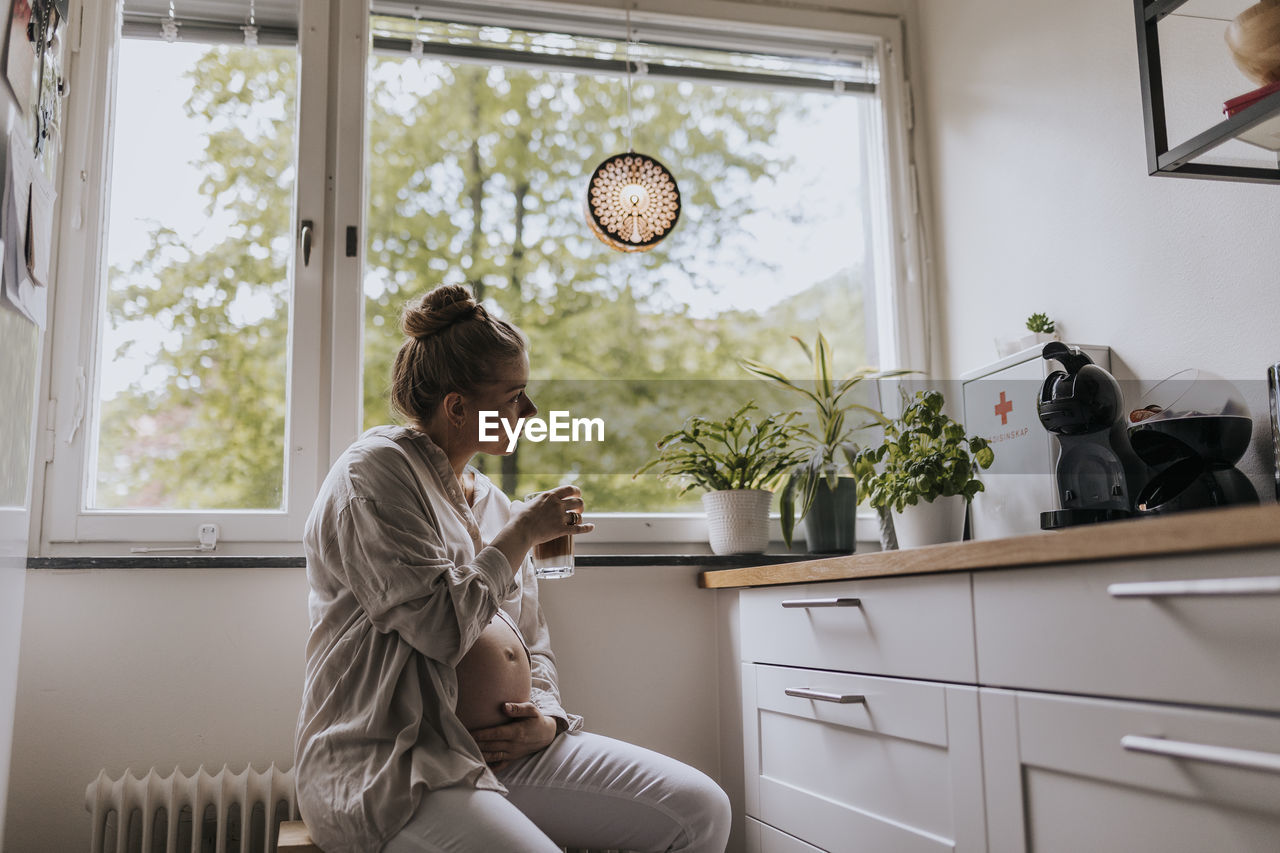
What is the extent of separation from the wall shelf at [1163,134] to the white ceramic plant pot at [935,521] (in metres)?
0.73

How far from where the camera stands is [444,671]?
1495 millimetres

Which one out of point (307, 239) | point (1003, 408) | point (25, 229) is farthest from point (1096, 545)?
point (307, 239)

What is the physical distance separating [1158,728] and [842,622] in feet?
2.14

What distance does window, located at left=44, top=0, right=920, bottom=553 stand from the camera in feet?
7.20

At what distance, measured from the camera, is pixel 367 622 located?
1.50m

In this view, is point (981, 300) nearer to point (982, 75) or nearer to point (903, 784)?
point (982, 75)

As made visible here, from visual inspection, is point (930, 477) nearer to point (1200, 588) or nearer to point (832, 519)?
point (832, 519)

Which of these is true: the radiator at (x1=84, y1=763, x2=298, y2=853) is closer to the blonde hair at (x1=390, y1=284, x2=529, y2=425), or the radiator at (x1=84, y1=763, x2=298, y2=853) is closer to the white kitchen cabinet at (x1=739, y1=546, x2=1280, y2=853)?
the blonde hair at (x1=390, y1=284, x2=529, y2=425)

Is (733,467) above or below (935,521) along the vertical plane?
above

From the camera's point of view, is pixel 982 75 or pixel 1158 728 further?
pixel 982 75

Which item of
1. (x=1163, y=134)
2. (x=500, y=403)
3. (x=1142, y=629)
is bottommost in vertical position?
(x=1142, y=629)

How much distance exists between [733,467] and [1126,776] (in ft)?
4.36

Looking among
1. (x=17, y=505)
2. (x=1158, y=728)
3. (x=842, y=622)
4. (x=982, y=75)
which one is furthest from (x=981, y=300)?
(x=17, y=505)

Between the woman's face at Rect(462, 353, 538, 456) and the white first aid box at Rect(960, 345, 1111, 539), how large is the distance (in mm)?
1005
